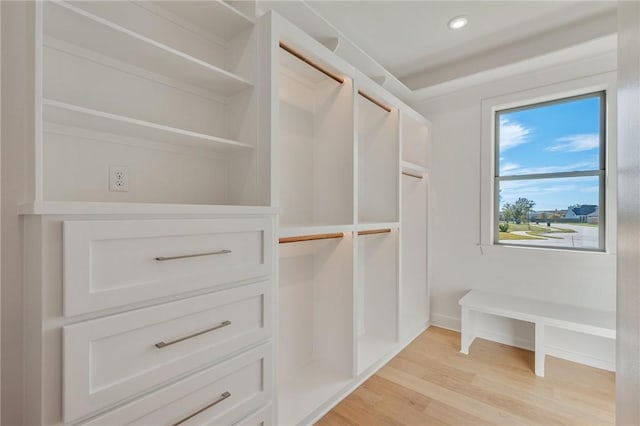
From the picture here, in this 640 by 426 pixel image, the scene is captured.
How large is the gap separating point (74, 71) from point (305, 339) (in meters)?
1.92

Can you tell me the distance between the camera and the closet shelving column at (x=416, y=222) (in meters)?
2.79

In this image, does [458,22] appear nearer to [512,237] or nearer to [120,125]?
[512,237]

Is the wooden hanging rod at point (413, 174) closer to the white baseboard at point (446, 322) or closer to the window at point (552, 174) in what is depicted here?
the window at point (552, 174)

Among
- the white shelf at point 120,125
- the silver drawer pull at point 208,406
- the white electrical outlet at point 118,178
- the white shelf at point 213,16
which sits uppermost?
the white shelf at point 213,16

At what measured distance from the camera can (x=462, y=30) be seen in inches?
85.0

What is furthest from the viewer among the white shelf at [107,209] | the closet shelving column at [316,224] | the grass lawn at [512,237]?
the grass lawn at [512,237]

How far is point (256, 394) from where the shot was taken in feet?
4.05

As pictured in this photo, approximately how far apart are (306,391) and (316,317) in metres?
0.47

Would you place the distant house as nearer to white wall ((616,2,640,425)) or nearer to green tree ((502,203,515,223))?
green tree ((502,203,515,223))

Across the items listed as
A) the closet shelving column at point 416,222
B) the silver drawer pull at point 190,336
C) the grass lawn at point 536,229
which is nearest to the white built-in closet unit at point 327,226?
the closet shelving column at point 416,222

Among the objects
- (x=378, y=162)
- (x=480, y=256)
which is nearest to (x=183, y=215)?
(x=378, y=162)

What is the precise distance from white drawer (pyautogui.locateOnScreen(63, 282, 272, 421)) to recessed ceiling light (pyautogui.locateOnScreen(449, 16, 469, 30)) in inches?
86.3

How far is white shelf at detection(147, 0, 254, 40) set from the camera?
1.32 metres

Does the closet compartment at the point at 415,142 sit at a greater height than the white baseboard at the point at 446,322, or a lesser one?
greater
